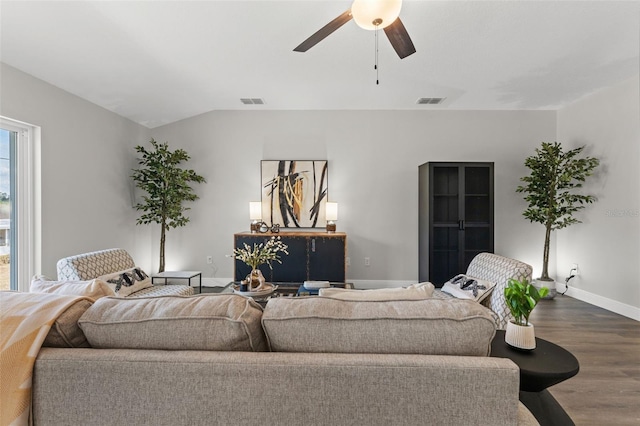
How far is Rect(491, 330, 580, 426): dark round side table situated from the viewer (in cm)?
105

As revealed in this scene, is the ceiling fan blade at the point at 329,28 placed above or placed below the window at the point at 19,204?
above

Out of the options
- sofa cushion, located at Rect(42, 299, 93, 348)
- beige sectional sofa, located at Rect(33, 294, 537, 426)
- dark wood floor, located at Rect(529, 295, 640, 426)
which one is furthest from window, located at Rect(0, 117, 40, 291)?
Result: dark wood floor, located at Rect(529, 295, 640, 426)

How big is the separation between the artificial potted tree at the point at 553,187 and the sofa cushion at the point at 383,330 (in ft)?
12.6

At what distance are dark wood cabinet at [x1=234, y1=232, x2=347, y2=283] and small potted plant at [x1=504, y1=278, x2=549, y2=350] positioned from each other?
2.87m

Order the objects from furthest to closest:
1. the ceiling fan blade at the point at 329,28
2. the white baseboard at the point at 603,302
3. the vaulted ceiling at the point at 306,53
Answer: the white baseboard at the point at 603,302 → the vaulted ceiling at the point at 306,53 → the ceiling fan blade at the point at 329,28

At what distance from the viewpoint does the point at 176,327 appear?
0.94 m

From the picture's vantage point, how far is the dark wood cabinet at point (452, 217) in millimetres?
4035

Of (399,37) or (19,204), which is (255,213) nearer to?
(19,204)

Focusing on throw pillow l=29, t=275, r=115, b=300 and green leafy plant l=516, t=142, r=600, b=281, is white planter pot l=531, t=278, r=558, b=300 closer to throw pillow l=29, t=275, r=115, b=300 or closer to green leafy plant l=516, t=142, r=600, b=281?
green leafy plant l=516, t=142, r=600, b=281

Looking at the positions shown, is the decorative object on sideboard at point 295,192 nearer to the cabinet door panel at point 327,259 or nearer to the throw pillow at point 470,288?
the cabinet door panel at point 327,259

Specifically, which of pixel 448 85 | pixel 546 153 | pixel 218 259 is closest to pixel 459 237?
pixel 546 153

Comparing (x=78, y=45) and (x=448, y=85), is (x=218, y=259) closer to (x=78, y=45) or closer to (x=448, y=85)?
(x=78, y=45)

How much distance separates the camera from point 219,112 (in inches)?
181

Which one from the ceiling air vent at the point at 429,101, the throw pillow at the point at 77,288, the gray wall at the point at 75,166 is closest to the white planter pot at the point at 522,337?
the throw pillow at the point at 77,288
